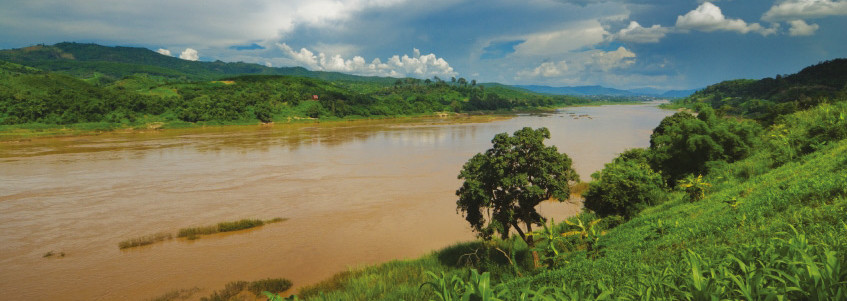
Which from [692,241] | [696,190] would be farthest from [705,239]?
[696,190]

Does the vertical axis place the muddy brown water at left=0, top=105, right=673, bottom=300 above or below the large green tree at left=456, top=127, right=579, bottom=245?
below

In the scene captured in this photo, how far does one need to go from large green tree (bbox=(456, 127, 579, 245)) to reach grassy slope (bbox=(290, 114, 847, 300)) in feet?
7.07

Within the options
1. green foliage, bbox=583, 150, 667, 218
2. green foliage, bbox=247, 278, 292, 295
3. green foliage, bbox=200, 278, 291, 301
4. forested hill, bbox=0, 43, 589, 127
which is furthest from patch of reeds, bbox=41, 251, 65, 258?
Result: forested hill, bbox=0, 43, 589, 127

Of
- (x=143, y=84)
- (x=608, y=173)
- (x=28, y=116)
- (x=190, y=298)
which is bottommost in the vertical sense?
(x=190, y=298)

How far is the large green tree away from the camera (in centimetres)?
1403

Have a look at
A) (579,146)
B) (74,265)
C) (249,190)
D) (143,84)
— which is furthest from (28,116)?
(579,146)

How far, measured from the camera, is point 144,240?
68.9 ft

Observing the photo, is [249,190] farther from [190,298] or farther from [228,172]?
[190,298]

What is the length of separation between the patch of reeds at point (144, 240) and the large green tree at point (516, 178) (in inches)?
737

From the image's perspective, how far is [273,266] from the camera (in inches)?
714

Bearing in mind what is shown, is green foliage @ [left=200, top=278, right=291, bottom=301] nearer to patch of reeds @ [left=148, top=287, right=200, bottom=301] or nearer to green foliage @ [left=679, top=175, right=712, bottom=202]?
patch of reeds @ [left=148, top=287, right=200, bottom=301]

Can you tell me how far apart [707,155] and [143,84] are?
179337 millimetres

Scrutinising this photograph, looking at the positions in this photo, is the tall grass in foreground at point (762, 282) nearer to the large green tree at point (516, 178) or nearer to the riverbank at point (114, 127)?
the large green tree at point (516, 178)

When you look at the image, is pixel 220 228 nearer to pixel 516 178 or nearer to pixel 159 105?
pixel 516 178
